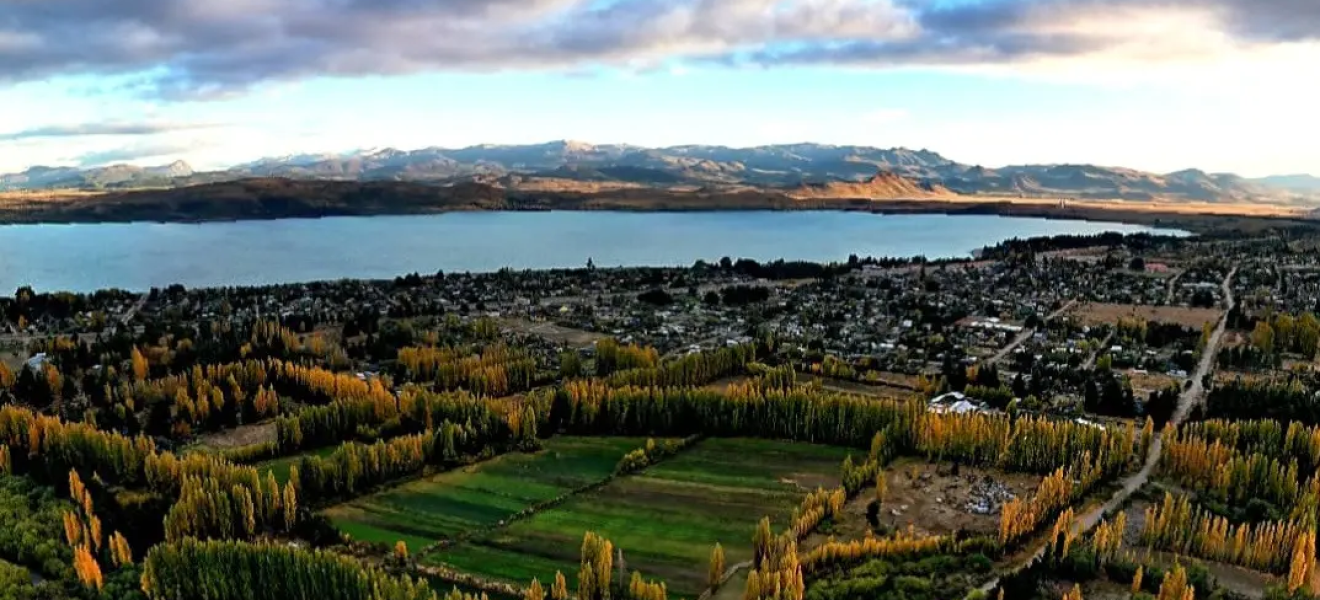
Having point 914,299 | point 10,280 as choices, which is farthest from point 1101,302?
point 10,280

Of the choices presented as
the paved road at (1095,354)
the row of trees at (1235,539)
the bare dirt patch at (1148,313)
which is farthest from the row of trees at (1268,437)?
the bare dirt patch at (1148,313)

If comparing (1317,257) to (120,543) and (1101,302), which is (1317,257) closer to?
(1101,302)

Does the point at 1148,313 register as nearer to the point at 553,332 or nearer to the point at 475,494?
the point at 553,332

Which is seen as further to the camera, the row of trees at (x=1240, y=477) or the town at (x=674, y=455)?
the row of trees at (x=1240, y=477)

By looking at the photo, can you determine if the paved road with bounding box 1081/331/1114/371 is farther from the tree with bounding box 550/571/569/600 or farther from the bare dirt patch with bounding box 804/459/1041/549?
the tree with bounding box 550/571/569/600

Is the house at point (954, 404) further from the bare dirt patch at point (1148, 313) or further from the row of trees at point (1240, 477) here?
the bare dirt patch at point (1148, 313)

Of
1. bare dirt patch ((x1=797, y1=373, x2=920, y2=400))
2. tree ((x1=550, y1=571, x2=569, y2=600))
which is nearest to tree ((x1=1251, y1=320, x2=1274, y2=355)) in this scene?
bare dirt patch ((x1=797, y1=373, x2=920, y2=400))
